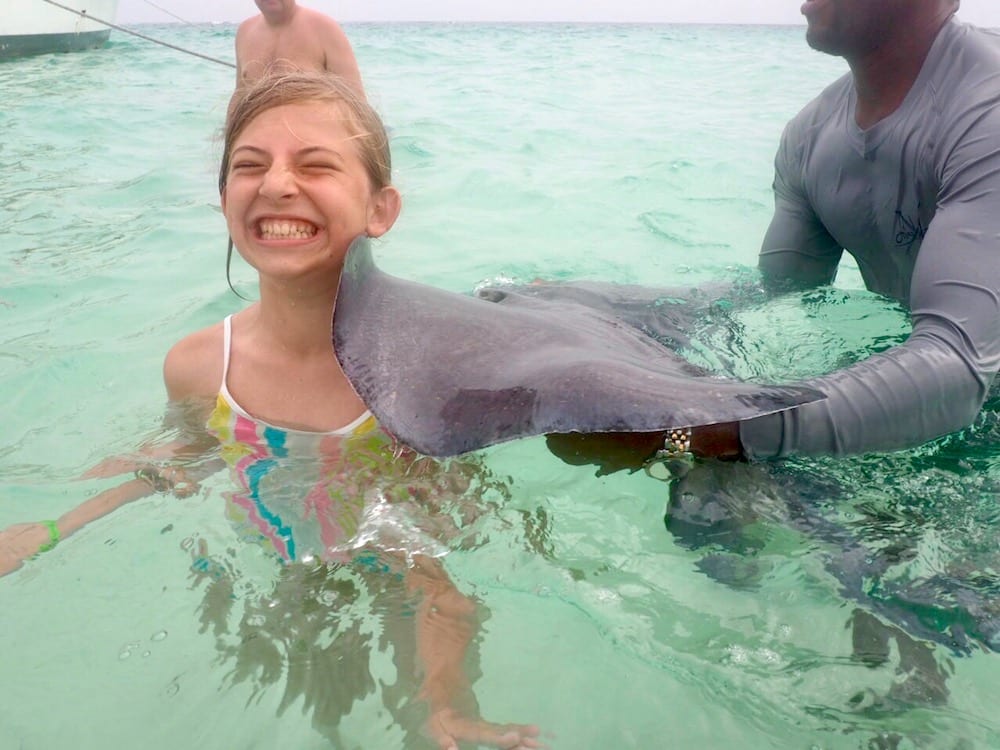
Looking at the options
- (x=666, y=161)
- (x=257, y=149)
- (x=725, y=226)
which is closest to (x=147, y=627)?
(x=257, y=149)

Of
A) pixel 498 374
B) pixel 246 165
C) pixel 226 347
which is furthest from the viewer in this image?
pixel 226 347

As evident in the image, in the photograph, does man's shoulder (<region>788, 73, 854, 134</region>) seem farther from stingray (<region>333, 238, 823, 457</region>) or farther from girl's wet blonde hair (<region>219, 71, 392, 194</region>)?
girl's wet blonde hair (<region>219, 71, 392, 194</region>)

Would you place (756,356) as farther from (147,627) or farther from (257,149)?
(147,627)

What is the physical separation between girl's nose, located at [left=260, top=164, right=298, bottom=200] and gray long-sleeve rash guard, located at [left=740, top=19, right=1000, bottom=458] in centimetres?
123

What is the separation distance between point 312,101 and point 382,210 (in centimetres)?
32

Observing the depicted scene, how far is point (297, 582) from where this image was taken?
2.14 meters

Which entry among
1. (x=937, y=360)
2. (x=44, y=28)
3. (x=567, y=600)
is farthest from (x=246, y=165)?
(x=44, y=28)

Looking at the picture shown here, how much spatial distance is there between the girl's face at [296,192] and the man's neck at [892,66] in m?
1.92

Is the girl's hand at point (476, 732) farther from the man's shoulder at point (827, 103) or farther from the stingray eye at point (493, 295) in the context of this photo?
the man's shoulder at point (827, 103)

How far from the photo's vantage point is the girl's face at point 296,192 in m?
1.94

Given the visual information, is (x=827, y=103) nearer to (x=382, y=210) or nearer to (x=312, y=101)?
(x=382, y=210)

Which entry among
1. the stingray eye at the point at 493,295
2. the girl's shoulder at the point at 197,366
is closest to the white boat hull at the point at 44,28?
the girl's shoulder at the point at 197,366

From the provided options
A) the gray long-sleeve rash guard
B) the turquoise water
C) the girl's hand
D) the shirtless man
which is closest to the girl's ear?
the turquoise water

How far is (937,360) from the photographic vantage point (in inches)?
81.0
